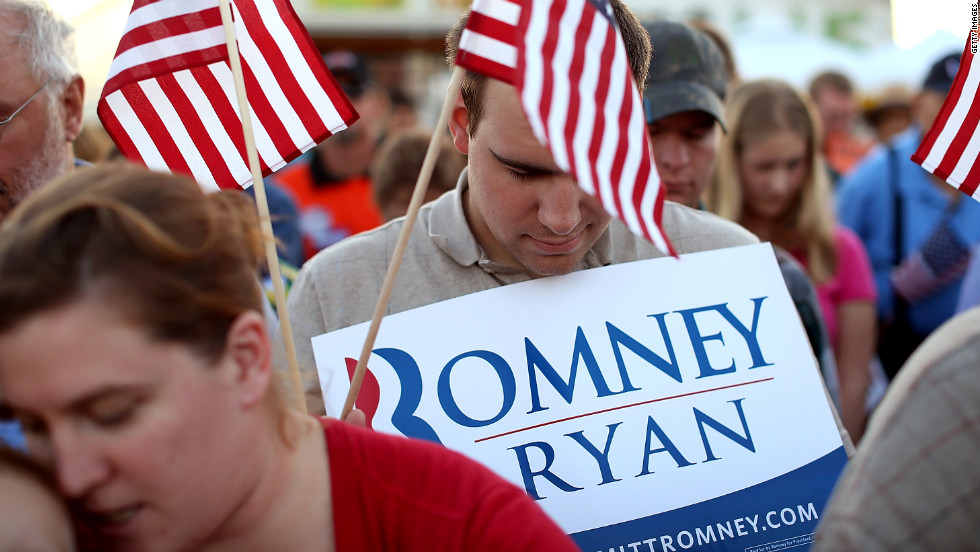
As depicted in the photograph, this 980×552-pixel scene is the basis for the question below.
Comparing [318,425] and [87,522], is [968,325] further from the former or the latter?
[87,522]

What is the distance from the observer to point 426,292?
230 centimetres

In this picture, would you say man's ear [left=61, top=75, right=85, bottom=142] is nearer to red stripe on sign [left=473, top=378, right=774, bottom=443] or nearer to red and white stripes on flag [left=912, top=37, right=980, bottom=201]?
red stripe on sign [left=473, top=378, right=774, bottom=443]

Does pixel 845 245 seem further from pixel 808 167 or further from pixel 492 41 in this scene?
pixel 492 41

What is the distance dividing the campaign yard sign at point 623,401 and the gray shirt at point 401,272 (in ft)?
0.22

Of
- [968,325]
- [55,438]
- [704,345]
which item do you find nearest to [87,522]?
[55,438]

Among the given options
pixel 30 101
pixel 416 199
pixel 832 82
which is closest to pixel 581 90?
pixel 416 199

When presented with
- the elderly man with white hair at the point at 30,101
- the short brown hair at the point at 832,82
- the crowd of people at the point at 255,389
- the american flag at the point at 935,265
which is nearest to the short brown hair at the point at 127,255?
the crowd of people at the point at 255,389

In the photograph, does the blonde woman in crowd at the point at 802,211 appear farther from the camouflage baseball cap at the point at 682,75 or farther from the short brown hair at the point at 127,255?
the short brown hair at the point at 127,255

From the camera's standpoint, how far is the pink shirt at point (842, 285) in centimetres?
385

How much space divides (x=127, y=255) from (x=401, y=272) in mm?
1067

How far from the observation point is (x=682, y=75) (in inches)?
120

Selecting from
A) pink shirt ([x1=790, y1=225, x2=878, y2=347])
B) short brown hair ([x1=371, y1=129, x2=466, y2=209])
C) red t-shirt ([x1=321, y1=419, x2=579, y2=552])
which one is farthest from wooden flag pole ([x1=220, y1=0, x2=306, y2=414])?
pink shirt ([x1=790, y1=225, x2=878, y2=347])

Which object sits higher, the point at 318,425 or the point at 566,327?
the point at 318,425

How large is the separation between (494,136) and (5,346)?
112cm
